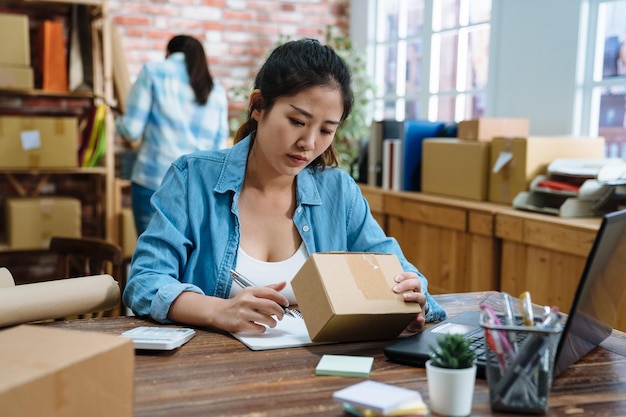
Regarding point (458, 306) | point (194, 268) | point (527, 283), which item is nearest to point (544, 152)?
point (527, 283)

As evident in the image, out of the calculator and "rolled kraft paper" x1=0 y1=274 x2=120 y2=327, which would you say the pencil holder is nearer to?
the calculator

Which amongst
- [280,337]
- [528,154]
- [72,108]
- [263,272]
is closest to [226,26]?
[72,108]

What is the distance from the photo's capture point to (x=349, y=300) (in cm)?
126

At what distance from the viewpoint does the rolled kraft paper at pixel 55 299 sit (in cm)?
133

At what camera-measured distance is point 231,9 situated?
5.05 meters

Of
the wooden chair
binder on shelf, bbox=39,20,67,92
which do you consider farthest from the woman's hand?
binder on shelf, bbox=39,20,67,92

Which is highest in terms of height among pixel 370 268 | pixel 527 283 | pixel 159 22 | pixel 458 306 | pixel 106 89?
pixel 159 22

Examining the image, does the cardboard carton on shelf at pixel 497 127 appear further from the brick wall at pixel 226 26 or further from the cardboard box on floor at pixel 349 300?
the cardboard box on floor at pixel 349 300

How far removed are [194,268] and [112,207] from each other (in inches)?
126

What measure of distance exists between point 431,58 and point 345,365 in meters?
3.74

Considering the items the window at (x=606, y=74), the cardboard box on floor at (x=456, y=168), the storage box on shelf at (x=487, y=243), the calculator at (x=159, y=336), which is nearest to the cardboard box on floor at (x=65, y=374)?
the calculator at (x=159, y=336)

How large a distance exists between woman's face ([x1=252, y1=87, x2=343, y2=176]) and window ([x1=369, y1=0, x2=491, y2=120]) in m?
2.76

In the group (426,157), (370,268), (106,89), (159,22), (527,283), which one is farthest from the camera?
(159,22)

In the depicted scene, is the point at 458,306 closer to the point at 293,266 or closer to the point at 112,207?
the point at 293,266
